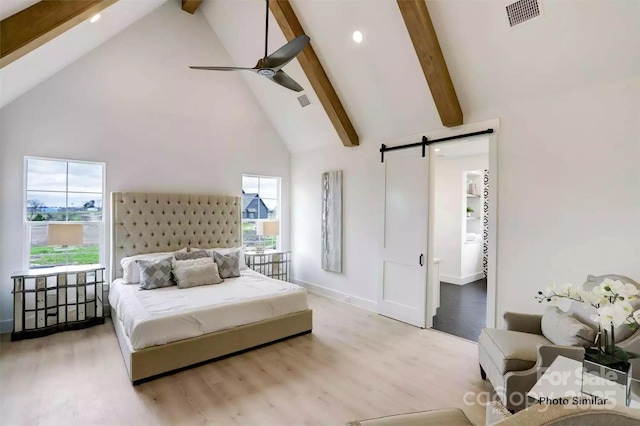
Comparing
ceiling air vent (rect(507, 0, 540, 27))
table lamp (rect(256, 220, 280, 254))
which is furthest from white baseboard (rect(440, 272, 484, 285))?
ceiling air vent (rect(507, 0, 540, 27))

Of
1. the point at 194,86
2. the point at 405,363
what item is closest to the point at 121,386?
the point at 405,363

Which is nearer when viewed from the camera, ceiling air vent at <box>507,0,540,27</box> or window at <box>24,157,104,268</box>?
ceiling air vent at <box>507,0,540,27</box>

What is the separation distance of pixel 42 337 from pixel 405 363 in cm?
425

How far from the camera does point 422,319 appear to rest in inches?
165

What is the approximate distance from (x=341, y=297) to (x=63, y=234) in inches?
160

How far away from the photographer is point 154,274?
13.0 ft

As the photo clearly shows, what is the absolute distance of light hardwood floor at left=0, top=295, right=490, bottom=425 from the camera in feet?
7.65

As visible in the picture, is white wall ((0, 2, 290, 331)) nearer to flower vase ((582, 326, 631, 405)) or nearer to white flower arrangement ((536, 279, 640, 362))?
white flower arrangement ((536, 279, 640, 362))

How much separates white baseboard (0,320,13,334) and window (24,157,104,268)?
689mm

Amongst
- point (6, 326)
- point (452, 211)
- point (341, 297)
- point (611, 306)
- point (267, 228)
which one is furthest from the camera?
point (452, 211)

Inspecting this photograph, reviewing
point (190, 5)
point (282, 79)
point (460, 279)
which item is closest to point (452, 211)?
point (460, 279)

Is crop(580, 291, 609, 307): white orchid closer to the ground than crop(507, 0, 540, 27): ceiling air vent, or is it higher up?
closer to the ground

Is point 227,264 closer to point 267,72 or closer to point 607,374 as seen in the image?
point 267,72

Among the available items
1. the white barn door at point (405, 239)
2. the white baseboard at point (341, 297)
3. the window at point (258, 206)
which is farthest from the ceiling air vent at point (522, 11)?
the window at point (258, 206)
